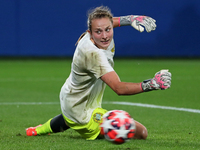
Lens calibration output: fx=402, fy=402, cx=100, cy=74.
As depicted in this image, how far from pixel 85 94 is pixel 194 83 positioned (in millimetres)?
8481

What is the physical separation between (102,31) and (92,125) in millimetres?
1239

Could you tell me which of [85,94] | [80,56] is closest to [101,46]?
[80,56]

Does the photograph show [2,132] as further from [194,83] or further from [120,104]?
[194,83]

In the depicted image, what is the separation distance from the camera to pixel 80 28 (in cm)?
2258

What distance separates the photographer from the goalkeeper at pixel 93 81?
14.0 feet

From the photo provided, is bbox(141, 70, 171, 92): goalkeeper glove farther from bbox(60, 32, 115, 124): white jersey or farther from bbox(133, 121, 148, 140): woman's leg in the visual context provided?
bbox(133, 121, 148, 140): woman's leg

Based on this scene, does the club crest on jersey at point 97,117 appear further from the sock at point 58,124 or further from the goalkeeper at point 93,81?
the sock at point 58,124

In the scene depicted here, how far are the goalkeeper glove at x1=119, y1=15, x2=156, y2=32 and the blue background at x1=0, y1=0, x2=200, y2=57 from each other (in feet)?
55.6

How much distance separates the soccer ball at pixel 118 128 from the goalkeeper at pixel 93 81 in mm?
340

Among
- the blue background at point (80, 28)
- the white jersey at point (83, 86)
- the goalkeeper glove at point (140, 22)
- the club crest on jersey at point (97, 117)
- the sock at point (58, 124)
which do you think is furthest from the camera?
the blue background at point (80, 28)

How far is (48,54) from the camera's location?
75.4 ft

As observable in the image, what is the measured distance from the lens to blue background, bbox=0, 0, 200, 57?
22234 mm

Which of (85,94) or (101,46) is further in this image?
(85,94)

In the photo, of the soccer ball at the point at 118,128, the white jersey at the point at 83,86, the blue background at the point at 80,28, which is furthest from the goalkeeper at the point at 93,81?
the blue background at the point at 80,28
